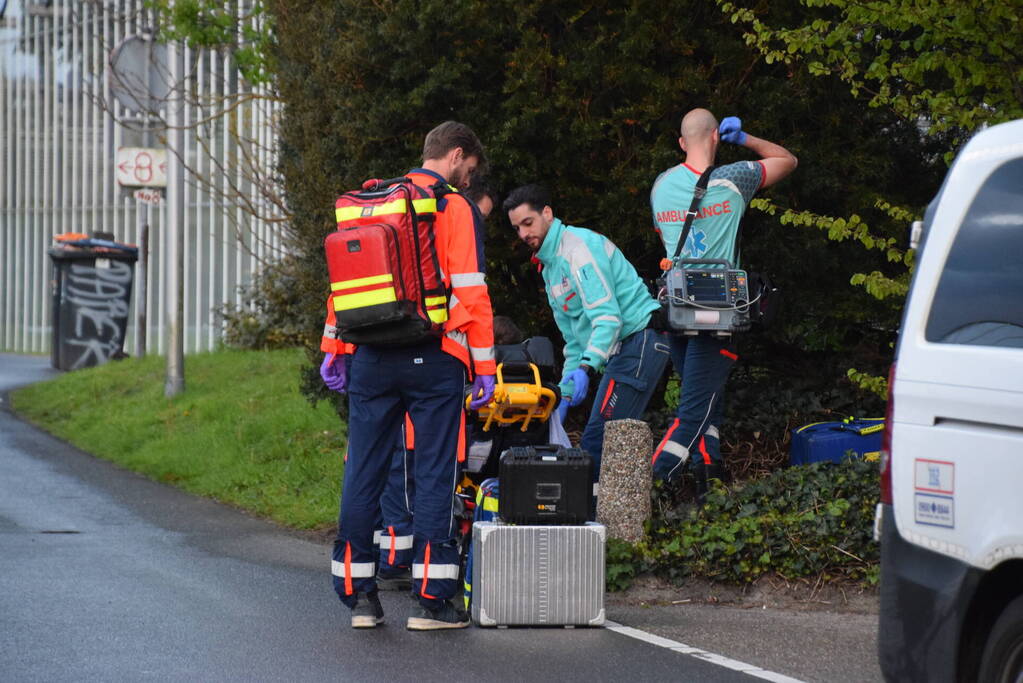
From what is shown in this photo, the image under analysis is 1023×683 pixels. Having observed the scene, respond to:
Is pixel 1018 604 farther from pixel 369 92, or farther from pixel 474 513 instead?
pixel 369 92

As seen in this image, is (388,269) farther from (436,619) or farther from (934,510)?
(934,510)

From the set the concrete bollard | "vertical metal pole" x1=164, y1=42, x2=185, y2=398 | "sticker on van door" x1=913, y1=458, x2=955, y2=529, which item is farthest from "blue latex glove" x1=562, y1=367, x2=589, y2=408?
"vertical metal pole" x1=164, y1=42, x2=185, y2=398

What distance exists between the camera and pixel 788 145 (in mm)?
10102

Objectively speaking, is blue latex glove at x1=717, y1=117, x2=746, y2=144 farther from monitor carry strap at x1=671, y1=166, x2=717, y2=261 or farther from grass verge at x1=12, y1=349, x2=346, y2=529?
grass verge at x1=12, y1=349, x2=346, y2=529

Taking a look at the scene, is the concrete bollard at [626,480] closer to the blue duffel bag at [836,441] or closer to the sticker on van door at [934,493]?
the blue duffel bag at [836,441]

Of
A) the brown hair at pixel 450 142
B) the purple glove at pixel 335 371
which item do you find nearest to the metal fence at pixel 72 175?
the purple glove at pixel 335 371

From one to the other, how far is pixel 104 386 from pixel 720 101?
10.0 m

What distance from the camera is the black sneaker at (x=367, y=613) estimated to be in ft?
22.4

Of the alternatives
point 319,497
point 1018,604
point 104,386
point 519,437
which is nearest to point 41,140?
point 104,386

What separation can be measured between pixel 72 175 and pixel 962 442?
2972cm

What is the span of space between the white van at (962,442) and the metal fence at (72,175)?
22169 mm

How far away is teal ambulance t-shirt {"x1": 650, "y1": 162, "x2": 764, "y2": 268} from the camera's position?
8.69 m

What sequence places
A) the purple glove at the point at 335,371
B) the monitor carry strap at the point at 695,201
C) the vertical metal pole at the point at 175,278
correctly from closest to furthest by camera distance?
the purple glove at the point at 335,371
the monitor carry strap at the point at 695,201
the vertical metal pole at the point at 175,278

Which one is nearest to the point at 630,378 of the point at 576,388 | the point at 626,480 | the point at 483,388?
the point at 576,388
